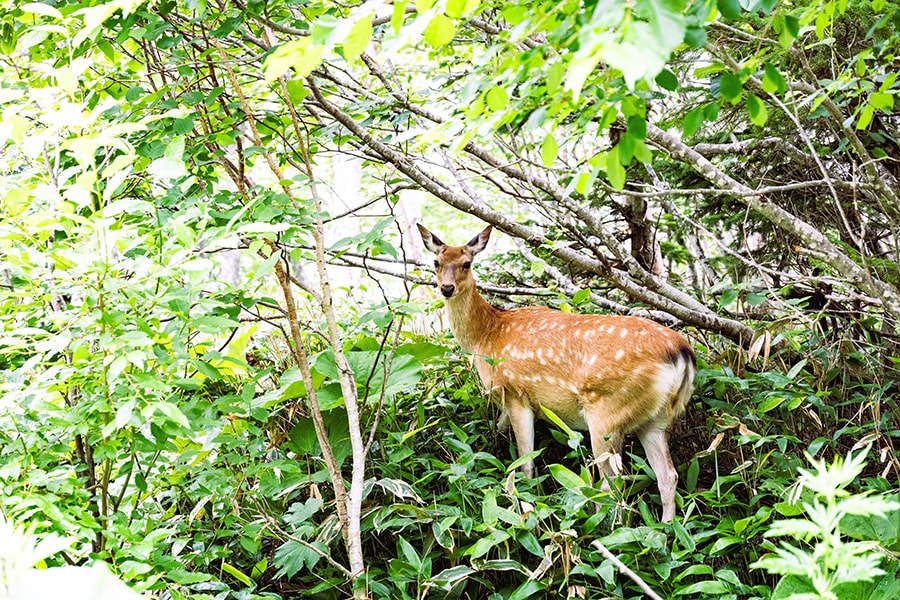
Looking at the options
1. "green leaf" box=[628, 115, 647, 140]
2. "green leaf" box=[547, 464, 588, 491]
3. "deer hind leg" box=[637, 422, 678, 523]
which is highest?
"green leaf" box=[628, 115, 647, 140]

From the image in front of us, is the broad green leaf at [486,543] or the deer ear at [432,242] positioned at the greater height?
the deer ear at [432,242]

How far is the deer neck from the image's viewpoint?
5.14 meters

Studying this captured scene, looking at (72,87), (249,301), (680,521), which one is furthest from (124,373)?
(680,521)

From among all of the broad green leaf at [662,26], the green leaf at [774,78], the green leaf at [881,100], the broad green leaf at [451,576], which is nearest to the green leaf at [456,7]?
the broad green leaf at [662,26]

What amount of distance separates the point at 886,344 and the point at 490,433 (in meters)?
2.39

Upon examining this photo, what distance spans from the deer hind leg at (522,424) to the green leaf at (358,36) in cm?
312

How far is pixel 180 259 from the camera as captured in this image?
218 centimetres

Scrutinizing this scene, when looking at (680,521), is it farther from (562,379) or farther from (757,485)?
(562,379)

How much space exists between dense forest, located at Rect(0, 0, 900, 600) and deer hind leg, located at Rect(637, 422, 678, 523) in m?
0.10

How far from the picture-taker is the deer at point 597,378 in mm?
4199

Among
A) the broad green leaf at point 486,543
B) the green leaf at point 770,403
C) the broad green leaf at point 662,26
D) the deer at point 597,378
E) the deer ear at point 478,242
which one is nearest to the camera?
the broad green leaf at point 662,26

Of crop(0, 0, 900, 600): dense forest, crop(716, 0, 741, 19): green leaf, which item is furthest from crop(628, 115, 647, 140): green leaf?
crop(716, 0, 741, 19): green leaf

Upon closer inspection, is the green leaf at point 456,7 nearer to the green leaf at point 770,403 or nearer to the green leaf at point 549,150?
the green leaf at point 549,150

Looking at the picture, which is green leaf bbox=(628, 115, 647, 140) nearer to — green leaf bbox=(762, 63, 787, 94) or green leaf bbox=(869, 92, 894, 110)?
green leaf bbox=(762, 63, 787, 94)
